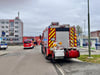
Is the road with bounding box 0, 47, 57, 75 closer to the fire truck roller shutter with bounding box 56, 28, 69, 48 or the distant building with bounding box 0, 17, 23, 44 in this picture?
the fire truck roller shutter with bounding box 56, 28, 69, 48

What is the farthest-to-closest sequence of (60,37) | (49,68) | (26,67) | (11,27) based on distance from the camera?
(11,27) → (60,37) → (26,67) → (49,68)

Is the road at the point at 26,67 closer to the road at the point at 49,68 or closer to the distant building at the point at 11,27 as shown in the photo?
the road at the point at 49,68

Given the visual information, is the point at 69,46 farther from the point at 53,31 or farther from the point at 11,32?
the point at 11,32

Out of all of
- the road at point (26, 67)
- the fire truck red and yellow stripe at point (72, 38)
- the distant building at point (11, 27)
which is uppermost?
the distant building at point (11, 27)

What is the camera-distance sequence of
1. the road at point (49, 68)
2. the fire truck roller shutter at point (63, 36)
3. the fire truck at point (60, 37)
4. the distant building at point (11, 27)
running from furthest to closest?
1. the distant building at point (11, 27)
2. the fire truck roller shutter at point (63, 36)
3. the fire truck at point (60, 37)
4. the road at point (49, 68)

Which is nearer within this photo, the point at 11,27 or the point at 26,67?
the point at 26,67

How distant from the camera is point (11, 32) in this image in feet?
279

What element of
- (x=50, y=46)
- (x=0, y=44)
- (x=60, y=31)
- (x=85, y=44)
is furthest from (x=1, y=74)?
(x=85, y=44)

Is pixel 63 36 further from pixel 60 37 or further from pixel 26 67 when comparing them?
pixel 26 67

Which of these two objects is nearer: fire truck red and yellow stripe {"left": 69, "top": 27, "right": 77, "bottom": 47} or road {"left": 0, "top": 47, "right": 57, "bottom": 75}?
road {"left": 0, "top": 47, "right": 57, "bottom": 75}

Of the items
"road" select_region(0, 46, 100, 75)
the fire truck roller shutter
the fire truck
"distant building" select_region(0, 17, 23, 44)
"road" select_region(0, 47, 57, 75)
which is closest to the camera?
"road" select_region(0, 46, 100, 75)

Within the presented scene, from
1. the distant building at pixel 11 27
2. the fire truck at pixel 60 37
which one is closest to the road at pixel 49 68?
the fire truck at pixel 60 37

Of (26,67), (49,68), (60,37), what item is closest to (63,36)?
(60,37)

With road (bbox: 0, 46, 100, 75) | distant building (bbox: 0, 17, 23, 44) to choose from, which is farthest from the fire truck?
distant building (bbox: 0, 17, 23, 44)
